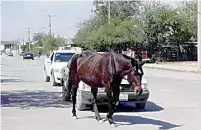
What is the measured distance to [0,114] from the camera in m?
12.9

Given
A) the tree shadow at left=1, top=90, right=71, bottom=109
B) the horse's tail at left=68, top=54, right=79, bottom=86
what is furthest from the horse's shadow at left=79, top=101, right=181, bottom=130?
the tree shadow at left=1, top=90, right=71, bottom=109

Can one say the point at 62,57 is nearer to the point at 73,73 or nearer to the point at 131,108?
the point at 131,108

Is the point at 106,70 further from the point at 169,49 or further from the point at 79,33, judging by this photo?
the point at 79,33

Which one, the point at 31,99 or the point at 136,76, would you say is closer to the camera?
the point at 136,76

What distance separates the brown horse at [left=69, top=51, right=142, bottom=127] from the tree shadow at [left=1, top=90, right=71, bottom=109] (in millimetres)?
3106

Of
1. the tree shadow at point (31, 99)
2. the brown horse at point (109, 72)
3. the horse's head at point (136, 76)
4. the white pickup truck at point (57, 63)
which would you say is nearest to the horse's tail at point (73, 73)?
the brown horse at point (109, 72)

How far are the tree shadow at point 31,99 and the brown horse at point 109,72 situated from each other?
311cm

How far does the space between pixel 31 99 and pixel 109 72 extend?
6825mm

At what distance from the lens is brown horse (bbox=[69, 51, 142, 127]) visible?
1033 cm

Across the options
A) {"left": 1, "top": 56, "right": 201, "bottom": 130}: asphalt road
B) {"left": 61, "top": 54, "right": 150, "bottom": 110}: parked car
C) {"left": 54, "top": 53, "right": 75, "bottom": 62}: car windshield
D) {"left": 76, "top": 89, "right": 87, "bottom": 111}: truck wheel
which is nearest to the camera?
{"left": 1, "top": 56, "right": 201, "bottom": 130}: asphalt road

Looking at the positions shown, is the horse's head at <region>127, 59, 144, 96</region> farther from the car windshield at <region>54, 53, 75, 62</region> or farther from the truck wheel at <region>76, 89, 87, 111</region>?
the car windshield at <region>54, 53, 75, 62</region>

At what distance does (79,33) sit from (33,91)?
61373 millimetres

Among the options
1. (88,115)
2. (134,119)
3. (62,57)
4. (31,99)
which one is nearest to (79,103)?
(88,115)

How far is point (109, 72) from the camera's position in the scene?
35.4 ft
